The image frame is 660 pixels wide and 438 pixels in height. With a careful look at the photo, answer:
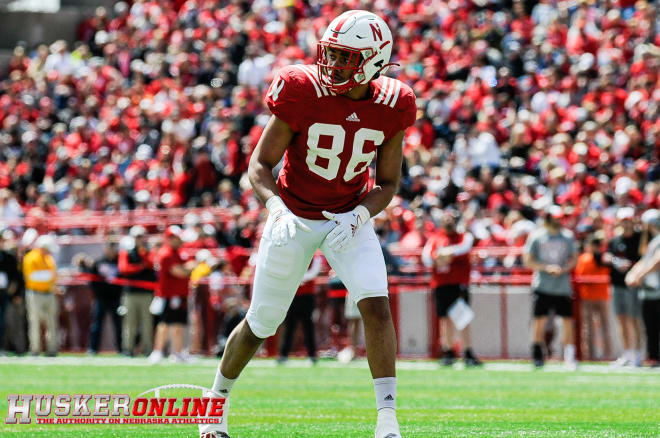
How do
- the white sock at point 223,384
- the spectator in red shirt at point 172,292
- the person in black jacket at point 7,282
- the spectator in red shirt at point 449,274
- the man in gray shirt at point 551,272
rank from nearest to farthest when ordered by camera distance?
the white sock at point 223,384
the man in gray shirt at point 551,272
the spectator in red shirt at point 449,274
the spectator in red shirt at point 172,292
the person in black jacket at point 7,282

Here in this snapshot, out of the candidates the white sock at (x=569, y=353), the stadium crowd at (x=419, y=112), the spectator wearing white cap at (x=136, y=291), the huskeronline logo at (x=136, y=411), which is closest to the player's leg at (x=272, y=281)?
the huskeronline logo at (x=136, y=411)

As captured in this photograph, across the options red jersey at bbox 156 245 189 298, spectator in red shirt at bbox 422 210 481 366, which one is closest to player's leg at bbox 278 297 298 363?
red jersey at bbox 156 245 189 298

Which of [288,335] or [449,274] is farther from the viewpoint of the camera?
[288,335]

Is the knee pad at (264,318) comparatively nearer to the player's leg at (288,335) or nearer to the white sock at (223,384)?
the white sock at (223,384)

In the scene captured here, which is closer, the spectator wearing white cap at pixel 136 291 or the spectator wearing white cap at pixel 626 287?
the spectator wearing white cap at pixel 626 287

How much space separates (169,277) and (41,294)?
7.90ft

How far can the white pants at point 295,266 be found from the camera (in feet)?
20.3

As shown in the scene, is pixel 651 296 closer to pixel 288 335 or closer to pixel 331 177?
pixel 288 335

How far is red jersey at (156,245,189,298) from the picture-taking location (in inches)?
656

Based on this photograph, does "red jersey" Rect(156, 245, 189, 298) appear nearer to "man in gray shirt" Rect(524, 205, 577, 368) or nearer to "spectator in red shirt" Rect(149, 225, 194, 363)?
"spectator in red shirt" Rect(149, 225, 194, 363)

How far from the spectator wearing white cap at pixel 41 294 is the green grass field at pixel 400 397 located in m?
1.69

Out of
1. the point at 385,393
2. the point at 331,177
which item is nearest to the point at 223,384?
the point at 385,393

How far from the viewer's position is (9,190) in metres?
22.8

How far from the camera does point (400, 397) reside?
10.0 m
